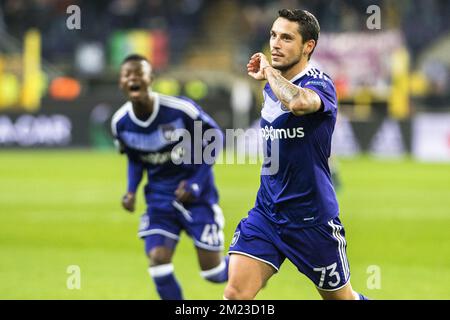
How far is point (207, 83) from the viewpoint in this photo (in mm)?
33344

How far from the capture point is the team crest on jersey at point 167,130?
8750mm

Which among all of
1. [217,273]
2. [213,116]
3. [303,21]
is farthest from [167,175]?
[213,116]

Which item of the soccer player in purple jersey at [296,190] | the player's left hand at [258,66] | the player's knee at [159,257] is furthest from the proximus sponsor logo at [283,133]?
Answer: the player's knee at [159,257]

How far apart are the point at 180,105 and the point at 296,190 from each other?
2663 mm

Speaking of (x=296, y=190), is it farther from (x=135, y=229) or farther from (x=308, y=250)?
(x=135, y=229)

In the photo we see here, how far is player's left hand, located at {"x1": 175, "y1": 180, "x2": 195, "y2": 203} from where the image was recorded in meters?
8.45

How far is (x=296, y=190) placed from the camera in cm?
639

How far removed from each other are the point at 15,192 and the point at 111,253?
771cm

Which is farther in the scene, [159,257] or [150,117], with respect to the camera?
[150,117]

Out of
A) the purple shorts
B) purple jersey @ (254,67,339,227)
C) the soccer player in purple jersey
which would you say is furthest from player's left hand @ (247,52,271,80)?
the purple shorts

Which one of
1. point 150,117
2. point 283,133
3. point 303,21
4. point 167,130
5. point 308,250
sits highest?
point 303,21

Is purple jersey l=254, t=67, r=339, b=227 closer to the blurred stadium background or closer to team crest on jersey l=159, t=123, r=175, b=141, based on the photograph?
team crest on jersey l=159, t=123, r=175, b=141

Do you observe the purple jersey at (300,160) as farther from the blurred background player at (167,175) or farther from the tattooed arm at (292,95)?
the blurred background player at (167,175)

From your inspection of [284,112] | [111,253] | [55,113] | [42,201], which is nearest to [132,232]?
[111,253]
